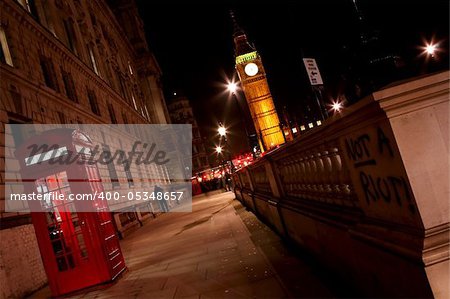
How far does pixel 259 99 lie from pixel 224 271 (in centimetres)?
1614

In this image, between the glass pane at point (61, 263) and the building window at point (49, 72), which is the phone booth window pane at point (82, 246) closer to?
the glass pane at point (61, 263)

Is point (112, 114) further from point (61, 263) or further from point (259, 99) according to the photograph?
point (61, 263)

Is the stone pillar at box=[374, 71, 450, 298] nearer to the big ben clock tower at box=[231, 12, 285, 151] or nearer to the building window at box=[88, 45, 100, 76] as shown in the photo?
the big ben clock tower at box=[231, 12, 285, 151]

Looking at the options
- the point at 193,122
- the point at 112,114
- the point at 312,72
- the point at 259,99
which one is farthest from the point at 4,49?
the point at 193,122

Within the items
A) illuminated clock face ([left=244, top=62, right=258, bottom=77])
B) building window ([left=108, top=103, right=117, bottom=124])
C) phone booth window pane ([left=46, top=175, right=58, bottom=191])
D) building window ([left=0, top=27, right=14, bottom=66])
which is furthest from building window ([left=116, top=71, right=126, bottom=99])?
phone booth window pane ([left=46, top=175, right=58, bottom=191])

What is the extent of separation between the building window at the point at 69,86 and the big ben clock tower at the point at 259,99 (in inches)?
391

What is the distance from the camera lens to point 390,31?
98.3 ft

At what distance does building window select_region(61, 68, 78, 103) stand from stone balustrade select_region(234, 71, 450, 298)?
1677 centimetres

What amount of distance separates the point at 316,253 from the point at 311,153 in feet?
5.28

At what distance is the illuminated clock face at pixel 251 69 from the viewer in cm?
2150

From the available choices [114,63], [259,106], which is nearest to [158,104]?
[114,63]

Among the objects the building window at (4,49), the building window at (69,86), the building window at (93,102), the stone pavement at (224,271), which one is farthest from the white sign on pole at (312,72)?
the building window at (93,102)

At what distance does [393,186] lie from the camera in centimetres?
251

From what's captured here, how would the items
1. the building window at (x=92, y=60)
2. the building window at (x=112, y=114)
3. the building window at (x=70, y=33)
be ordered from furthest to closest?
the building window at (x=112, y=114)
the building window at (x=92, y=60)
the building window at (x=70, y=33)
